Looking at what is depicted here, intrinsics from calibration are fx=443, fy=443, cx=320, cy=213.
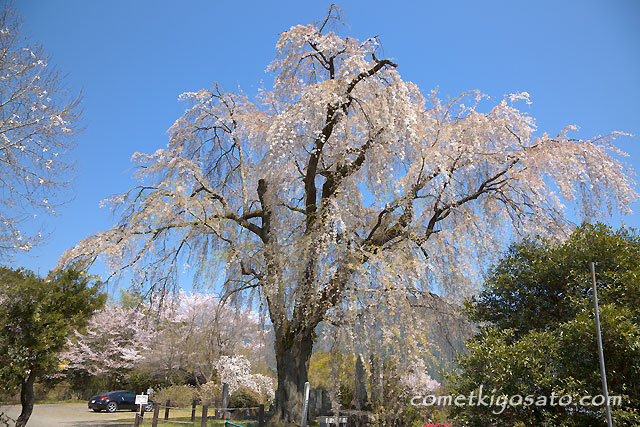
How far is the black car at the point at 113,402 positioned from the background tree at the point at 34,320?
9460 millimetres

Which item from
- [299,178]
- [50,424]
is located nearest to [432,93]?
[299,178]

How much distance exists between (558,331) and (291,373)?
215 inches

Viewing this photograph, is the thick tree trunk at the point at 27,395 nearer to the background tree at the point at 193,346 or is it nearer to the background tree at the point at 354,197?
the background tree at the point at 354,197

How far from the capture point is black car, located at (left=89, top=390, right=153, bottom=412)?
18.7 m

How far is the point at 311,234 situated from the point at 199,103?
4.71m

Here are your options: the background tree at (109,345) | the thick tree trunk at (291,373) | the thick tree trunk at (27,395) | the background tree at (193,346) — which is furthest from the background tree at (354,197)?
the background tree at (109,345)

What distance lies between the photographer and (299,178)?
Result: 31.8 feet

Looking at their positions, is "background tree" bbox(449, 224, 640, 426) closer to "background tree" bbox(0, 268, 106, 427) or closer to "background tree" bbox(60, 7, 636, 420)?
"background tree" bbox(60, 7, 636, 420)

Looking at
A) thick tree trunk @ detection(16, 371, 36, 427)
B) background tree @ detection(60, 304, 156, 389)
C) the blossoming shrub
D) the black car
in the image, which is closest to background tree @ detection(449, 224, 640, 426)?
thick tree trunk @ detection(16, 371, 36, 427)

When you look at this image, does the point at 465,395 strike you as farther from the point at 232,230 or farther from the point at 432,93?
the point at 432,93

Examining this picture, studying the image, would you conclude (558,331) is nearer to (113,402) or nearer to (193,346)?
(193,346)

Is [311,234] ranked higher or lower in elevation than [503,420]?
higher

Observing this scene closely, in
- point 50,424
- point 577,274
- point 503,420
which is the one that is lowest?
point 50,424

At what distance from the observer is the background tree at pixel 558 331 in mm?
4738
